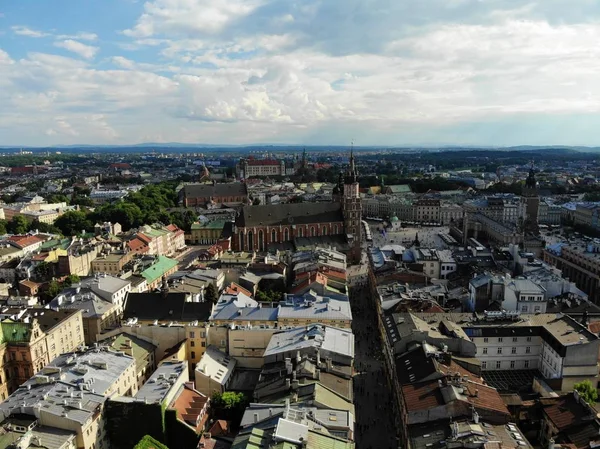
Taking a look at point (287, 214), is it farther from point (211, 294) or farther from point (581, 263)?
point (581, 263)

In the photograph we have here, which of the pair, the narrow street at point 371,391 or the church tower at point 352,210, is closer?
the narrow street at point 371,391

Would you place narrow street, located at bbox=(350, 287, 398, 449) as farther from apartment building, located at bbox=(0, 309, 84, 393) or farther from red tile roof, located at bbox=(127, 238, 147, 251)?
red tile roof, located at bbox=(127, 238, 147, 251)

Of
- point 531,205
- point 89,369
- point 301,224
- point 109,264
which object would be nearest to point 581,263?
point 531,205

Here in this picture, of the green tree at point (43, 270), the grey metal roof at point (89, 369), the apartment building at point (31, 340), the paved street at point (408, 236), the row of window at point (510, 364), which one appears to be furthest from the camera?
the paved street at point (408, 236)

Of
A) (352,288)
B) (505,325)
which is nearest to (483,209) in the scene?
(352,288)

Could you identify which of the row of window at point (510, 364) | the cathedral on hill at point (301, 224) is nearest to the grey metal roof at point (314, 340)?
the row of window at point (510, 364)

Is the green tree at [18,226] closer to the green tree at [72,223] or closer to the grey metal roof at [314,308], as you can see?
the green tree at [72,223]
